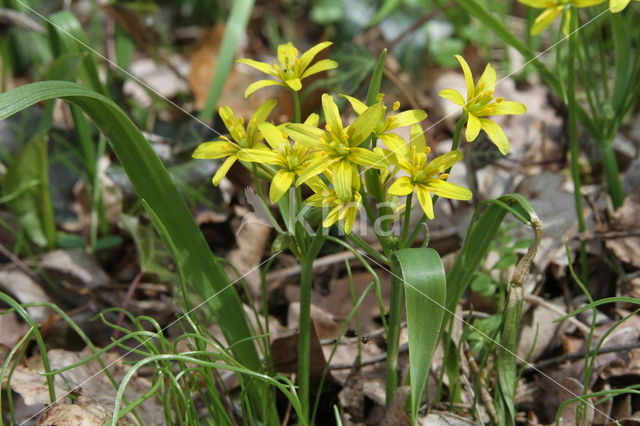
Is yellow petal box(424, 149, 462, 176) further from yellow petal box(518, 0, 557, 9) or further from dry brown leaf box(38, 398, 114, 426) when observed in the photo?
dry brown leaf box(38, 398, 114, 426)

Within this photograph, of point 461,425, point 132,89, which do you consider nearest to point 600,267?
point 461,425

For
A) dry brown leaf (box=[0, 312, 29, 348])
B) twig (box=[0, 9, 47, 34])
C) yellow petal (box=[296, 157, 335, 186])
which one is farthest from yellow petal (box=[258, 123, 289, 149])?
twig (box=[0, 9, 47, 34])

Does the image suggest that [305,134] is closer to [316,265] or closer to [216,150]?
[216,150]

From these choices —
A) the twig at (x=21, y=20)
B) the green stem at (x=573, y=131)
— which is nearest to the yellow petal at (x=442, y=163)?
the green stem at (x=573, y=131)

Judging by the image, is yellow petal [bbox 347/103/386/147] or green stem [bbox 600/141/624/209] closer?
yellow petal [bbox 347/103/386/147]

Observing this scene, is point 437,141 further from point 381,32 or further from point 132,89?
point 132,89

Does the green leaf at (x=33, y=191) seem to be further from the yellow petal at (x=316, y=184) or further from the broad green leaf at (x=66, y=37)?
the yellow petal at (x=316, y=184)
